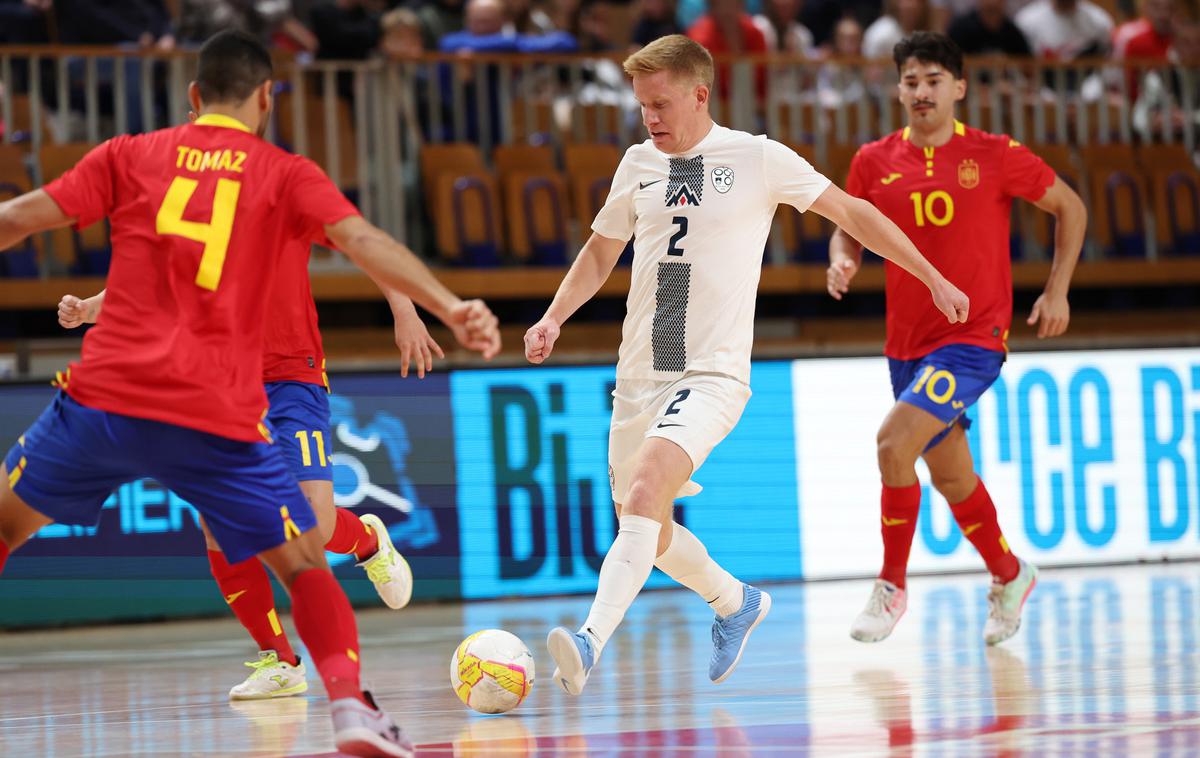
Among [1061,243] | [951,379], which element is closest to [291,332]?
[951,379]

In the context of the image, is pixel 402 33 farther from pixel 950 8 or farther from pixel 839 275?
pixel 839 275

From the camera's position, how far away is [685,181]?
5613 millimetres

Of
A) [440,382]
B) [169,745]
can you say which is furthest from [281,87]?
[169,745]

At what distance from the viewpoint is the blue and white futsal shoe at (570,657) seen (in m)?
4.96

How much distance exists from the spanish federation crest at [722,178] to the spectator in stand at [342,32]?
273 inches

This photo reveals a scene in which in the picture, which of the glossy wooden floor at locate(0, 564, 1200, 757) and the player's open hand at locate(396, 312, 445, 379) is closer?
the glossy wooden floor at locate(0, 564, 1200, 757)

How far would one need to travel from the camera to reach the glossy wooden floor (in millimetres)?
4586

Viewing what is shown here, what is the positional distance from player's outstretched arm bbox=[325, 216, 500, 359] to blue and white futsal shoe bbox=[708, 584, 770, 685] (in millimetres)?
2106

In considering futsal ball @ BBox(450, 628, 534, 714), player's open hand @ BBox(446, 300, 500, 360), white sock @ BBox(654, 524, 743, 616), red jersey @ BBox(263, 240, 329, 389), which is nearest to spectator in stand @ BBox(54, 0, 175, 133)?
red jersey @ BBox(263, 240, 329, 389)

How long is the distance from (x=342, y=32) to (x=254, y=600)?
22.1ft

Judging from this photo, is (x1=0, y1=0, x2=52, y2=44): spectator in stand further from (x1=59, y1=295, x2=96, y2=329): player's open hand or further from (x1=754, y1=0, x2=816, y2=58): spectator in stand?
(x1=59, y1=295, x2=96, y2=329): player's open hand

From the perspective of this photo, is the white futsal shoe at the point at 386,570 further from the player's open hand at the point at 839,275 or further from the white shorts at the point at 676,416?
the player's open hand at the point at 839,275

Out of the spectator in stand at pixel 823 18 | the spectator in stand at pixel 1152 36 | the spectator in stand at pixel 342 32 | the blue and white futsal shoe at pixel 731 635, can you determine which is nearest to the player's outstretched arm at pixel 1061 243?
the blue and white futsal shoe at pixel 731 635

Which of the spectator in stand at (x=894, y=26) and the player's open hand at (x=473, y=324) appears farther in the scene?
the spectator in stand at (x=894, y=26)
